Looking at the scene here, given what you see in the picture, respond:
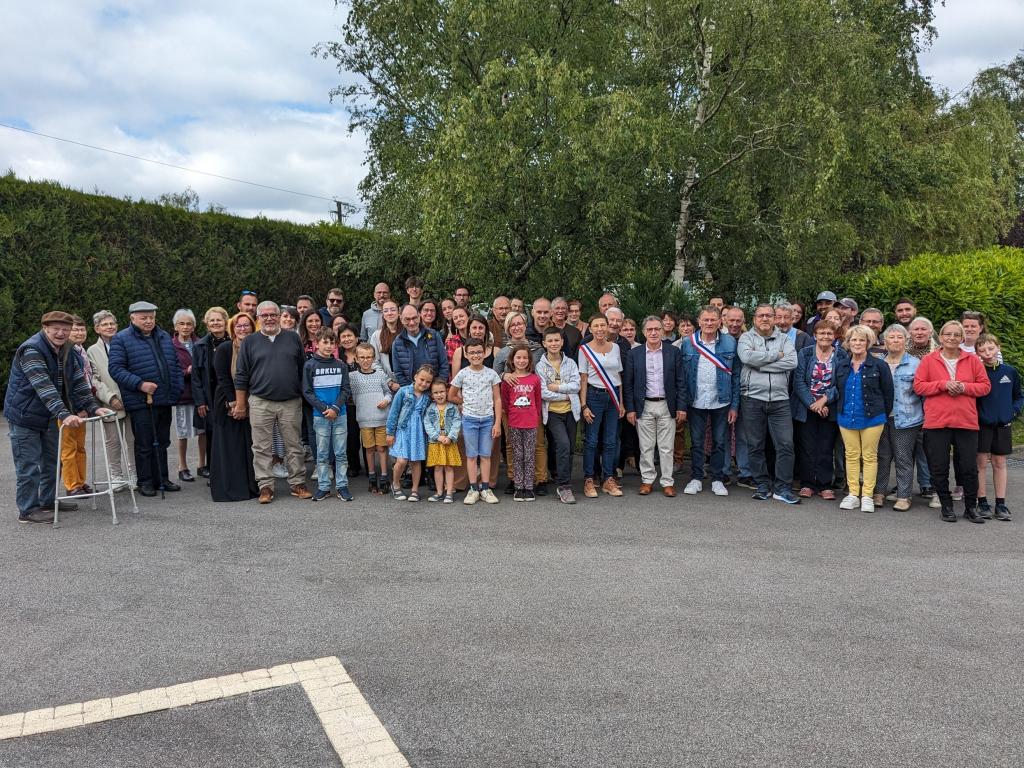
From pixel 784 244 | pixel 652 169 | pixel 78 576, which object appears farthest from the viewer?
pixel 784 244

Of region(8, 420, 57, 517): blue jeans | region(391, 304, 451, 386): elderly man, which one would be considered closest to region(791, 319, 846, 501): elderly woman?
region(391, 304, 451, 386): elderly man

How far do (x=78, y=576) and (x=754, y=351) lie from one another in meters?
6.39

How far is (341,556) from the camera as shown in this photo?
574 cm

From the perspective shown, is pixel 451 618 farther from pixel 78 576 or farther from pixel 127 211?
pixel 127 211

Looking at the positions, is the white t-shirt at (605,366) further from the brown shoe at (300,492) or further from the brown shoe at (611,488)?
the brown shoe at (300,492)

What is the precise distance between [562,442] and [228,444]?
3428 mm

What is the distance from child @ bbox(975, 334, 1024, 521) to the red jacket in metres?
0.13

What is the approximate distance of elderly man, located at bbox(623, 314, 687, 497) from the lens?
7.99m

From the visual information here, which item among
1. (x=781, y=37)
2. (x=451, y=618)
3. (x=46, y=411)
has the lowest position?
(x=451, y=618)

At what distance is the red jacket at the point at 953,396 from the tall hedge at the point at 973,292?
5.72 m

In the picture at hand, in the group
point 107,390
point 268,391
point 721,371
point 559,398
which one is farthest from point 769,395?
point 107,390

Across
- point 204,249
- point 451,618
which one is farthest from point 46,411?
point 204,249

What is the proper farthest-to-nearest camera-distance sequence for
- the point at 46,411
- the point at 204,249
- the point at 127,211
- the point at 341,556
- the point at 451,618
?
the point at 204,249, the point at 127,211, the point at 46,411, the point at 341,556, the point at 451,618

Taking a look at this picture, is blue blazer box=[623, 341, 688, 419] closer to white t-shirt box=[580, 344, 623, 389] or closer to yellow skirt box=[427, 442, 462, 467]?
white t-shirt box=[580, 344, 623, 389]
